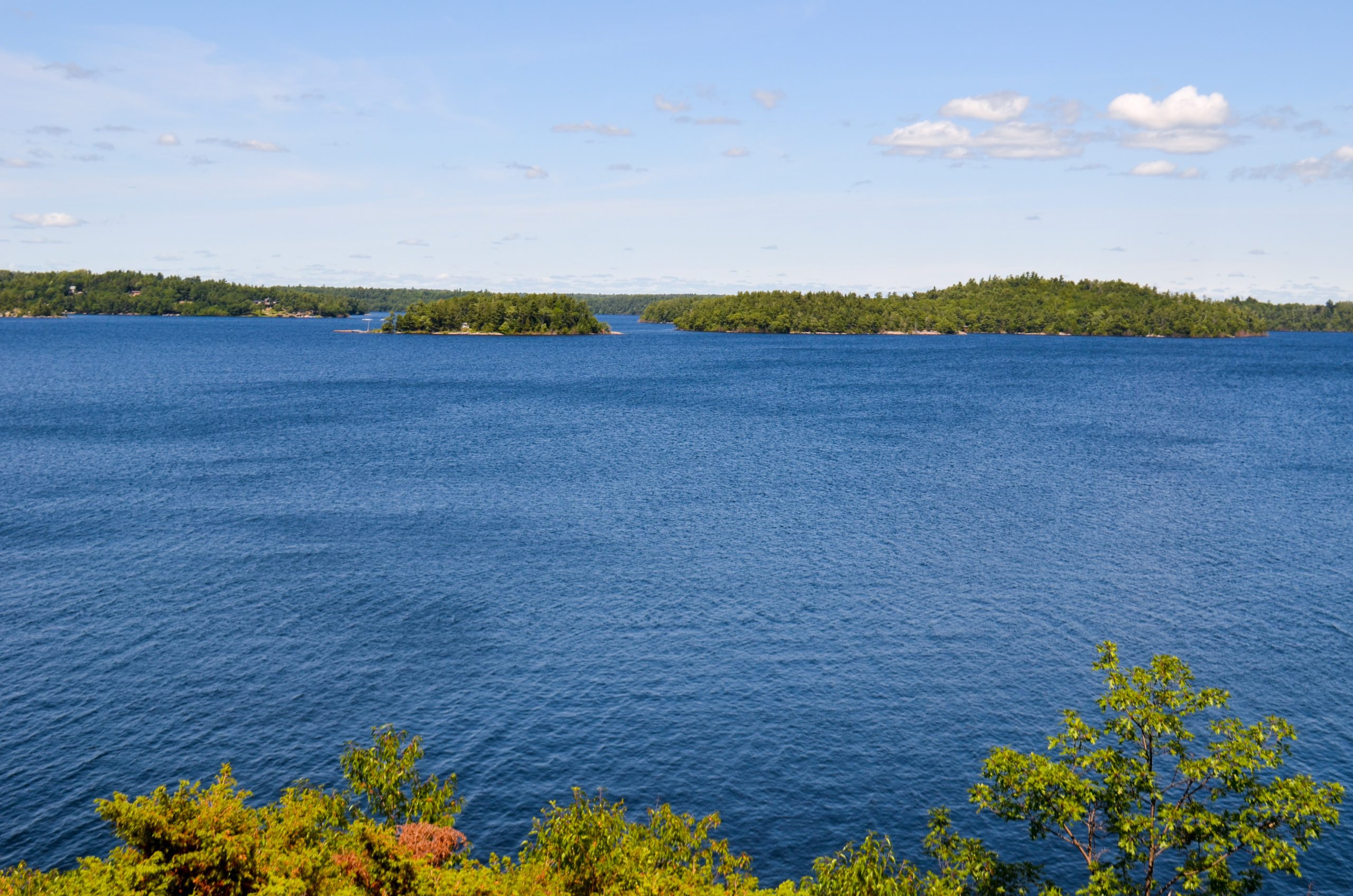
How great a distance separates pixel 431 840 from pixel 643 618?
36.6 m

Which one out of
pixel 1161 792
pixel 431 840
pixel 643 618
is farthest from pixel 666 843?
pixel 643 618

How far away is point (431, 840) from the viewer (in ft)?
121

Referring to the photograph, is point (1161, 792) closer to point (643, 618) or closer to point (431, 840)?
point (431, 840)

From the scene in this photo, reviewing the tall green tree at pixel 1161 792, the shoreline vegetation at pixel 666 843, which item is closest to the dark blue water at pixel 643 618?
the shoreline vegetation at pixel 666 843

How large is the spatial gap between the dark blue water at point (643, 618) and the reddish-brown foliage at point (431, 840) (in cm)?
945

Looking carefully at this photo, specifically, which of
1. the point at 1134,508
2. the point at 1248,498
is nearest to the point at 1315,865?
the point at 1134,508

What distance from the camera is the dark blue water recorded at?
52156 mm

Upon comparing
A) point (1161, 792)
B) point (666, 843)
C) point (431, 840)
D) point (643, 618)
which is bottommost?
point (643, 618)

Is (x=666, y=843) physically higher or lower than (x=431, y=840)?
higher

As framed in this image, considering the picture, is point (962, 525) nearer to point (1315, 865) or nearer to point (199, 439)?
point (1315, 865)

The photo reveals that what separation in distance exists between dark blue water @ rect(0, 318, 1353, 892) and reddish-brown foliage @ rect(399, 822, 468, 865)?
31.0 ft

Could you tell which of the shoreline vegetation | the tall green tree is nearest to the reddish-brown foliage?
the shoreline vegetation

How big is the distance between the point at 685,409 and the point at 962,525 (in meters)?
96.2

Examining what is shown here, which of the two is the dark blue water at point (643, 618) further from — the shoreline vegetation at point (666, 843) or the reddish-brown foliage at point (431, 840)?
the shoreline vegetation at point (666, 843)
